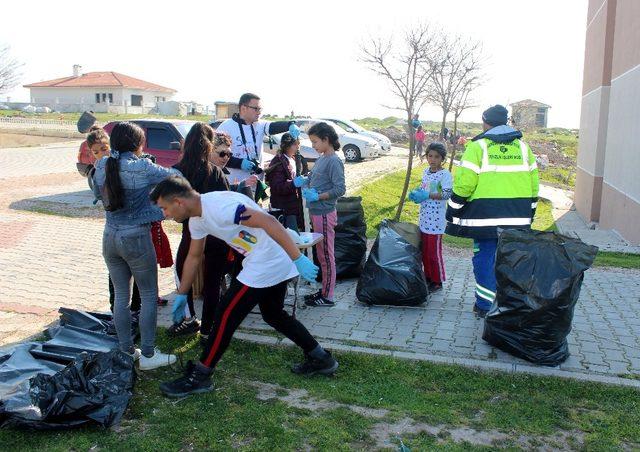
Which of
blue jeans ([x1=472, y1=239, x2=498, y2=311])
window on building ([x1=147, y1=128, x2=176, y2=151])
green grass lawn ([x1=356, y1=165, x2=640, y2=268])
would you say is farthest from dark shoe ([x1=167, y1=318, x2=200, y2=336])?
window on building ([x1=147, y1=128, x2=176, y2=151])

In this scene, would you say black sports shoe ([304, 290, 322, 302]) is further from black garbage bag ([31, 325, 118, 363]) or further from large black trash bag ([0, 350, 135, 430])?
large black trash bag ([0, 350, 135, 430])

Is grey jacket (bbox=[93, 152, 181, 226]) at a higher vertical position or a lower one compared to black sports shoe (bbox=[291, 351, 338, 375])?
higher

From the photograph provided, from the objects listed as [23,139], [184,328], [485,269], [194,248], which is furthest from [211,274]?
[23,139]

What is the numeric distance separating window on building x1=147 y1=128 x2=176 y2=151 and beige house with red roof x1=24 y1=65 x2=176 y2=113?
2283 inches

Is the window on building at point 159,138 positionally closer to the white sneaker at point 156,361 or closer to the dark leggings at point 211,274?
the dark leggings at point 211,274

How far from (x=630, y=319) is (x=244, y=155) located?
417 centimetres

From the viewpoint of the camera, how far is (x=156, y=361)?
440 cm

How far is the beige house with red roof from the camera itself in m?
69.9

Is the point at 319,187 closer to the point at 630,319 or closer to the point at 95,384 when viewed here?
the point at 95,384

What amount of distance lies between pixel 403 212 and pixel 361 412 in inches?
395

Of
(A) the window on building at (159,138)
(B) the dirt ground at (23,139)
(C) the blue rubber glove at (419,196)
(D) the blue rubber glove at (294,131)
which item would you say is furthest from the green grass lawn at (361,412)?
(B) the dirt ground at (23,139)

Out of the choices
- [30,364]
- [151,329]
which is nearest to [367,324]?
[151,329]

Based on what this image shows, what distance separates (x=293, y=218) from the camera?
21.3ft

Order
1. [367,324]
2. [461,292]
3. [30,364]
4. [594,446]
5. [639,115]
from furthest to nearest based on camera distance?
[639,115]
[461,292]
[367,324]
[30,364]
[594,446]
